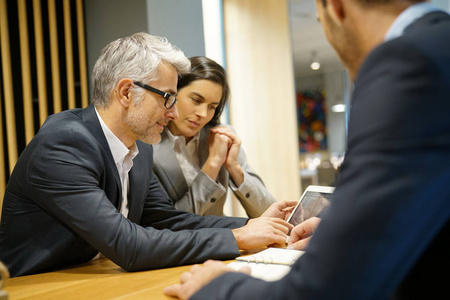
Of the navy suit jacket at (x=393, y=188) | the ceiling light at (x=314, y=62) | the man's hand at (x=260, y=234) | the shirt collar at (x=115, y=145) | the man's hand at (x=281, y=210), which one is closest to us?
the navy suit jacket at (x=393, y=188)

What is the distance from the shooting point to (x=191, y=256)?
4.58 ft

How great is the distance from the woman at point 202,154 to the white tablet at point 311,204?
2.35 ft

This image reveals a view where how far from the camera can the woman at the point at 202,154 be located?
2.33 metres

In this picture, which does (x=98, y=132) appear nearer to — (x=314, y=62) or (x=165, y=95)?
(x=165, y=95)

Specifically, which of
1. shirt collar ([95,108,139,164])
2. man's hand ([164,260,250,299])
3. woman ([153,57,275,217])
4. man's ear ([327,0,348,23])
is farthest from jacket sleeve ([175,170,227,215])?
man's ear ([327,0,348,23])

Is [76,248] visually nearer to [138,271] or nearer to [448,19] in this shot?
[138,271]

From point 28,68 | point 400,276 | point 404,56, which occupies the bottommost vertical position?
point 400,276

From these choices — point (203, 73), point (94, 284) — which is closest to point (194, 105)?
point (203, 73)

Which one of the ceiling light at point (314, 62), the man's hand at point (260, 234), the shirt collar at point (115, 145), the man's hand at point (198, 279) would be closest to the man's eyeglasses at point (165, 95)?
the shirt collar at point (115, 145)

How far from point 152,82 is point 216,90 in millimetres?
692

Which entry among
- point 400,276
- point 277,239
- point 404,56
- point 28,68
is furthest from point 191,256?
point 28,68

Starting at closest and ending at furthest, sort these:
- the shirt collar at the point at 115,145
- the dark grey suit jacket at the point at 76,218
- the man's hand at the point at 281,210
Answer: the dark grey suit jacket at the point at 76,218 < the shirt collar at the point at 115,145 < the man's hand at the point at 281,210

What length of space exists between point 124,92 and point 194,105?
25.9 inches

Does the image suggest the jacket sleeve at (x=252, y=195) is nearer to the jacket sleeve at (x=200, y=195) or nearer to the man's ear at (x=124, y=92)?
the jacket sleeve at (x=200, y=195)
